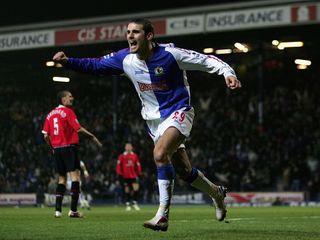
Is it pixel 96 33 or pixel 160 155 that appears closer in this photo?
pixel 160 155

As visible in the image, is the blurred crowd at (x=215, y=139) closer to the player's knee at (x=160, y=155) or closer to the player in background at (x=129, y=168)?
the player in background at (x=129, y=168)

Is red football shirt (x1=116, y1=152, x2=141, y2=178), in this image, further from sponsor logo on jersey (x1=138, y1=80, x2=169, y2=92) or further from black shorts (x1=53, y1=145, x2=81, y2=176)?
sponsor logo on jersey (x1=138, y1=80, x2=169, y2=92)

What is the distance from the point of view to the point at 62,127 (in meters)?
13.1

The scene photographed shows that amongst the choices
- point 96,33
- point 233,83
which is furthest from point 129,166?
point 233,83

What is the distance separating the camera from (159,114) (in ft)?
26.6

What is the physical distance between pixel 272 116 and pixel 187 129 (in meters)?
22.6

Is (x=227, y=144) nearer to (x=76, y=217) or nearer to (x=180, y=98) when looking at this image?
(x=76, y=217)

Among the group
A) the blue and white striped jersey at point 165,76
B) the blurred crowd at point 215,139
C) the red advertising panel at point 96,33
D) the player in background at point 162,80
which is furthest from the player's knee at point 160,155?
the blurred crowd at point 215,139

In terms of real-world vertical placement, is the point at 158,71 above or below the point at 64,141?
above

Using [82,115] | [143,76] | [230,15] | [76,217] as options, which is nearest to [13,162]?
[82,115]

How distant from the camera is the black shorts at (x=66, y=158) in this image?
12.9 metres

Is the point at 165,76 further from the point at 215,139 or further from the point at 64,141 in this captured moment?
the point at 215,139

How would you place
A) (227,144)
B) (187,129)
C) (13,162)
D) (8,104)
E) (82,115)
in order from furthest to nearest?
(8,104) → (82,115) → (13,162) → (227,144) → (187,129)

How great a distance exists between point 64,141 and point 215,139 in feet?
57.2
